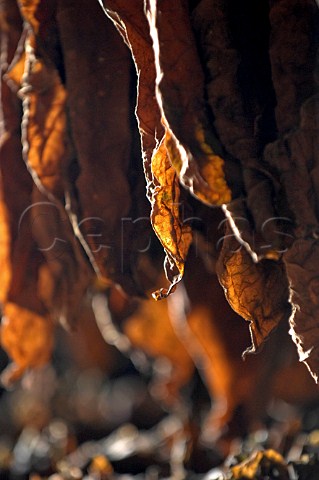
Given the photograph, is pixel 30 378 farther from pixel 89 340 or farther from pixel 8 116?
pixel 8 116

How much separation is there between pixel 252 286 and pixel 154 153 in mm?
148

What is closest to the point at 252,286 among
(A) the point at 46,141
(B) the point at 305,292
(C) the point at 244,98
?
(B) the point at 305,292

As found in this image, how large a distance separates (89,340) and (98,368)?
0.12 m

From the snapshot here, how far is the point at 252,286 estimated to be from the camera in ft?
2.03

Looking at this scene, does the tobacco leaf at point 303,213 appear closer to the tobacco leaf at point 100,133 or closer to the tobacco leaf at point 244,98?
the tobacco leaf at point 244,98

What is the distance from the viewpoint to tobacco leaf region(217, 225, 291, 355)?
61 cm

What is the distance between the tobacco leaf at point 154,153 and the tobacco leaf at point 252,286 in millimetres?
41

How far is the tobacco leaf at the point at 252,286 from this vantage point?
61 centimetres

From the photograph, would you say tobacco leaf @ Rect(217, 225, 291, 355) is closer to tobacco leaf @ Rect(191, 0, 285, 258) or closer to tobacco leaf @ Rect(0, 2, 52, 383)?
tobacco leaf @ Rect(191, 0, 285, 258)

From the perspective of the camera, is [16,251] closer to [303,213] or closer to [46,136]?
[46,136]

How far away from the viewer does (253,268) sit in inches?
24.5

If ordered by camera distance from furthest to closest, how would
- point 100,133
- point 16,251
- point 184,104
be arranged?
point 16,251 → point 100,133 → point 184,104

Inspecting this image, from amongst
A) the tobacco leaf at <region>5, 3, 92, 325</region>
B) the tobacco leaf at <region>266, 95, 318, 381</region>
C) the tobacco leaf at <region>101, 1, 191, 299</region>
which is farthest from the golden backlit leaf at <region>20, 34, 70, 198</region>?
the tobacco leaf at <region>266, 95, 318, 381</region>

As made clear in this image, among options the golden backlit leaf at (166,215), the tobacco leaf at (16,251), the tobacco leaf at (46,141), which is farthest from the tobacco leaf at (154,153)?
the tobacco leaf at (16,251)
